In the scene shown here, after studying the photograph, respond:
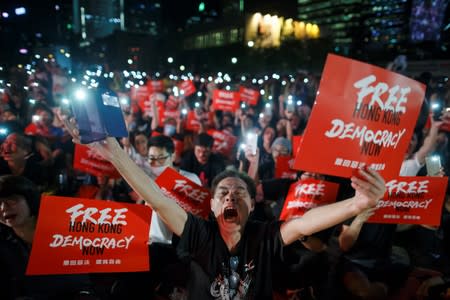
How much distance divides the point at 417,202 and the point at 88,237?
2912 millimetres

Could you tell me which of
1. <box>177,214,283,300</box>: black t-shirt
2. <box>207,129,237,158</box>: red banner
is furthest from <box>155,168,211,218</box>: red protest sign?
<box>207,129,237,158</box>: red banner

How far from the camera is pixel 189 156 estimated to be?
23.4 feet

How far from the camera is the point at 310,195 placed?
4.36 metres

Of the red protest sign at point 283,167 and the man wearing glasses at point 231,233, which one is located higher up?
the man wearing glasses at point 231,233

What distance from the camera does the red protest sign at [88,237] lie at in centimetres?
291

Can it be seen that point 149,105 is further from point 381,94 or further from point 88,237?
point 381,94

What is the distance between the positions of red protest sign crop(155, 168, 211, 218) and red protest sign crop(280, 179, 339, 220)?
909 millimetres

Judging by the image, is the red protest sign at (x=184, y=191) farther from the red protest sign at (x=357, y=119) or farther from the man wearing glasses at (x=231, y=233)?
the red protest sign at (x=357, y=119)

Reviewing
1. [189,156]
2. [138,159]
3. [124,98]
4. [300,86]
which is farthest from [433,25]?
[138,159]

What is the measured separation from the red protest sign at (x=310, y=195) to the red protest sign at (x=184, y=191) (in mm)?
909

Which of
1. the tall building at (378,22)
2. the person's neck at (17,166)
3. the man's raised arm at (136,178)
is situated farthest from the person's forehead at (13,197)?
the tall building at (378,22)

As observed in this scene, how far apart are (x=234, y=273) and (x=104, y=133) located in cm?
113

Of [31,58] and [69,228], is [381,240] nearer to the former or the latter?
[69,228]

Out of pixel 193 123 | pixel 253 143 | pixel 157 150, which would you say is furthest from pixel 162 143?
pixel 193 123
